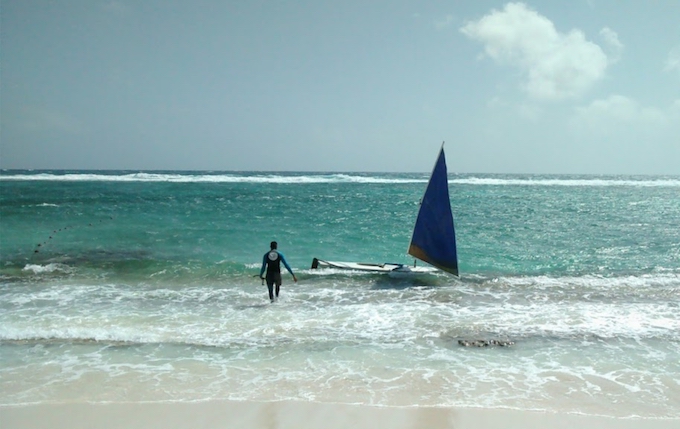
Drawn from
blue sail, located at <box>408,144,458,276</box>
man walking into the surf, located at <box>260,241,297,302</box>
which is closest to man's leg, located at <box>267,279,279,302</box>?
man walking into the surf, located at <box>260,241,297,302</box>

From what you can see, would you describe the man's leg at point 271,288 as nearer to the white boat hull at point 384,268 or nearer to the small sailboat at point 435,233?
the white boat hull at point 384,268

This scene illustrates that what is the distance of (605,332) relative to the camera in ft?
30.3

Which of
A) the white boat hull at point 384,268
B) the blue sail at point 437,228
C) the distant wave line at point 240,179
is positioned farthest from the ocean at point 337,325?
the distant wave line at point 240,179

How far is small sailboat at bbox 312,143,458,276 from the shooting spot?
1318 centimetres

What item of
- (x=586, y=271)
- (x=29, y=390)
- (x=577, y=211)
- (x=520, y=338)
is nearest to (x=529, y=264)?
(x=586, y=271)

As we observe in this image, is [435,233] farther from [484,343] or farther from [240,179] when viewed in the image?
[240,179]

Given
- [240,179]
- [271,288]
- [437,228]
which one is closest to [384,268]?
[437,228]

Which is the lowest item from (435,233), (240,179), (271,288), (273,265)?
(271,288)

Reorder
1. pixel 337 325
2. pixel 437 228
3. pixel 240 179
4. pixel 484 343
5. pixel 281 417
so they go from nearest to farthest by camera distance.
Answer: pixel 281 417
pixel 484 343
pixel 337 325
pixel 437 228
pixel 240 179

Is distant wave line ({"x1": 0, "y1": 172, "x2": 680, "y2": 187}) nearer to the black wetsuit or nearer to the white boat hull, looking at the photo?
the white boat hull

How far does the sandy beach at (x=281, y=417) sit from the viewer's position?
5707 millimetres

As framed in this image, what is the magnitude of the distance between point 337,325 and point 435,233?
5269mm

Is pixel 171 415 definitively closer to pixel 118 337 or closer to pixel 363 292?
pixel 118 337

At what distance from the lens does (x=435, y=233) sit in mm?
13719
